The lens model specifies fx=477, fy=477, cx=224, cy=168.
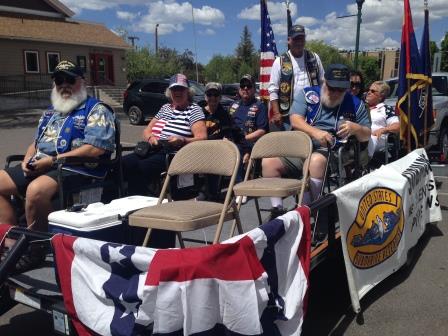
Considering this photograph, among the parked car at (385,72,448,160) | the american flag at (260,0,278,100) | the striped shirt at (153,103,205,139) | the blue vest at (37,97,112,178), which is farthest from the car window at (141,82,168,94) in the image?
the blue vest at (37,97,112,178)

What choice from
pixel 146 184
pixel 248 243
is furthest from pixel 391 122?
pixel 248 243

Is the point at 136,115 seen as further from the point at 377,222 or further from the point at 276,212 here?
the point at 377,222

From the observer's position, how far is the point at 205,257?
1.94 metres

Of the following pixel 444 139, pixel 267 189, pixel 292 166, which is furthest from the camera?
pixel 444 139

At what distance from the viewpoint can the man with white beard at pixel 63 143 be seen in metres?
3.52

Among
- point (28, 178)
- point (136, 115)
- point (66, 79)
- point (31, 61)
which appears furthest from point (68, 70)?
point (31, 61)

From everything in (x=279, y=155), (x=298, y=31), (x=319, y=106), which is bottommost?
(x=279, y=155)

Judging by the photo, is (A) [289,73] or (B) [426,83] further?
(B) [426,83]

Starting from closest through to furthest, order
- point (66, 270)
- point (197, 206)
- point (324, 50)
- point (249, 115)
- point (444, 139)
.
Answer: point (66, 270), point (197, 206), point (249, 115), point (444, 139), point (324, 50)

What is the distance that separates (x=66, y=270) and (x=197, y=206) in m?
0.91

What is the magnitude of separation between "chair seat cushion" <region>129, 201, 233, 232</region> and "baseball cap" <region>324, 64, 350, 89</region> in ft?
5.94

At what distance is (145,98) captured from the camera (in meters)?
17.2

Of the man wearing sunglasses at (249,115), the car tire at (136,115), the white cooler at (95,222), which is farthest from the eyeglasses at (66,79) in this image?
the car tire at (136,115)

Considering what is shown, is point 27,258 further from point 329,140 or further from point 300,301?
point 329,140
